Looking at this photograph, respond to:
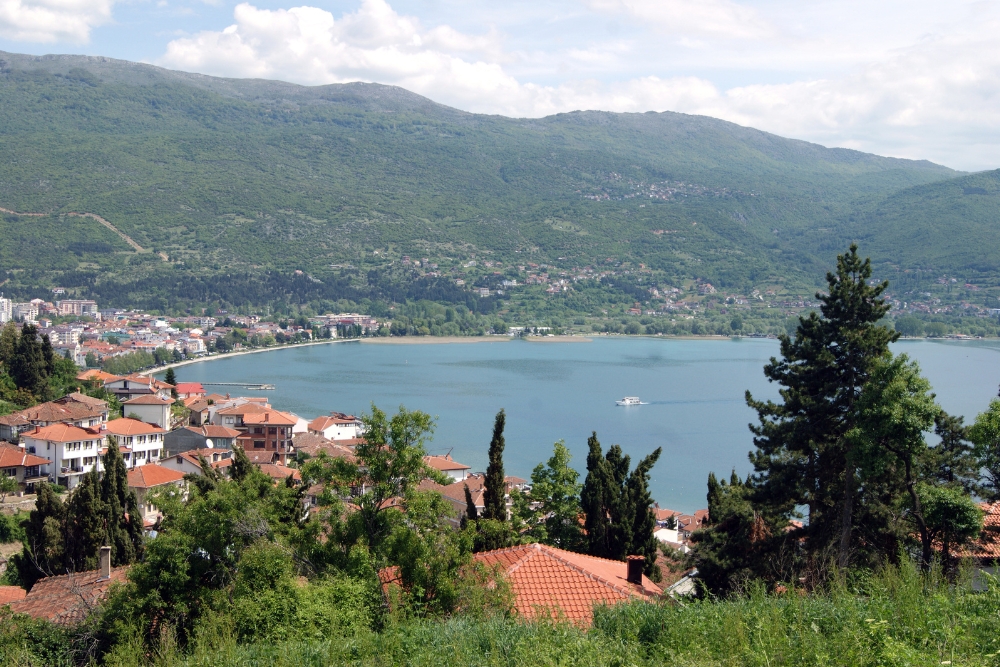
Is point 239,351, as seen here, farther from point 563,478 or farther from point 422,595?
point 422,595

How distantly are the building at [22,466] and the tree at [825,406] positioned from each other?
14.7 metres

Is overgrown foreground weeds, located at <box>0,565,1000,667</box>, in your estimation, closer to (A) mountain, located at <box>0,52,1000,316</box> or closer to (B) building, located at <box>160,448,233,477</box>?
(B) building, located at <box>160,448,233,477</box>

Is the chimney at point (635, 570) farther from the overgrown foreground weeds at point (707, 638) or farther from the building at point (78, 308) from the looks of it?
the building at point (78, 308)

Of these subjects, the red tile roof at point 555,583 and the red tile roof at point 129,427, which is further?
the red tile roof at point 129,427

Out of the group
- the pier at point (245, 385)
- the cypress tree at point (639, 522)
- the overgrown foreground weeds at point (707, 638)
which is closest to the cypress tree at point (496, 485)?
the cypress tree at point (639, 522)

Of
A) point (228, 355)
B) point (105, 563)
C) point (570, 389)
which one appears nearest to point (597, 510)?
point (105, 563)

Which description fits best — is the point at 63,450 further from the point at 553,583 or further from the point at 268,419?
the point at 553,583

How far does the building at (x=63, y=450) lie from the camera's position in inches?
738

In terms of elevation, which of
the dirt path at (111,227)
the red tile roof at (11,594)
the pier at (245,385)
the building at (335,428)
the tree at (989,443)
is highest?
the dirt path at (111,227)

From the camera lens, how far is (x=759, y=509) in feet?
28.6

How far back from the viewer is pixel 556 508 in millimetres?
10180

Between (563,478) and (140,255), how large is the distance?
88514mm

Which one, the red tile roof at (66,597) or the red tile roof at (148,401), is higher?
the red tile roof at (66,597)

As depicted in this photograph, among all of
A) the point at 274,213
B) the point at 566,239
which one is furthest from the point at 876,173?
the point at 274,213
